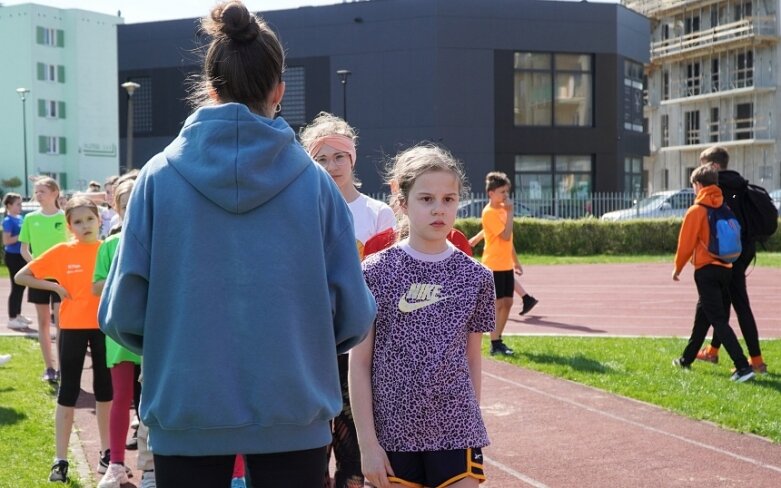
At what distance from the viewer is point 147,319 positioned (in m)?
2.64

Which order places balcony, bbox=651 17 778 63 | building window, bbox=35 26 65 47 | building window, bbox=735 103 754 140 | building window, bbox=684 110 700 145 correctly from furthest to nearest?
building window, bbox=35 26 65 47 → building window, bbox=684 110 700 145 → building window, bbox=735 103 754 140 → balcony, bbox=651 17 778 63

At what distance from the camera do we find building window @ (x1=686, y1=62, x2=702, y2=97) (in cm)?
6500

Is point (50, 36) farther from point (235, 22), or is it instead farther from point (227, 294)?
point (227, 294)

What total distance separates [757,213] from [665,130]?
196ft

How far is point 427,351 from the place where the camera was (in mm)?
3729

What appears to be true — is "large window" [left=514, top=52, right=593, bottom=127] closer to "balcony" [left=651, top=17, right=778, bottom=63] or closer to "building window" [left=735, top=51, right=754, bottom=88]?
"balcony" [left=651, top=17, right=778, bottom=63]

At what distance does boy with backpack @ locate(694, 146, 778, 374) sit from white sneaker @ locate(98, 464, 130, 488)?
5.98m

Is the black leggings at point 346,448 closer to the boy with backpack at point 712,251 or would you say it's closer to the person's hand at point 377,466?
the person's hand at point 377,466

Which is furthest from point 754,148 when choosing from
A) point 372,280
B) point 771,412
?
point 372,280

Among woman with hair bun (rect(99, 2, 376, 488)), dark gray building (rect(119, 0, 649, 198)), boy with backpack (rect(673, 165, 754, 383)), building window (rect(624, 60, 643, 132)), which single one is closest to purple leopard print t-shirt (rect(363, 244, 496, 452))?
woman with hair bun (rect(99, 2, 376, 488))

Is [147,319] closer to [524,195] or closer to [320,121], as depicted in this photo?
[320,121]

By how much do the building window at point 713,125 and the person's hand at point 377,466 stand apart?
6372cm

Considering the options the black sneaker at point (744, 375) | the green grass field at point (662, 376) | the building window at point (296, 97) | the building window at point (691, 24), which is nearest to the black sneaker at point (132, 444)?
the green grass field at point (662, 376)

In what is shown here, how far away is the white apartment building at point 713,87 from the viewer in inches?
2373
